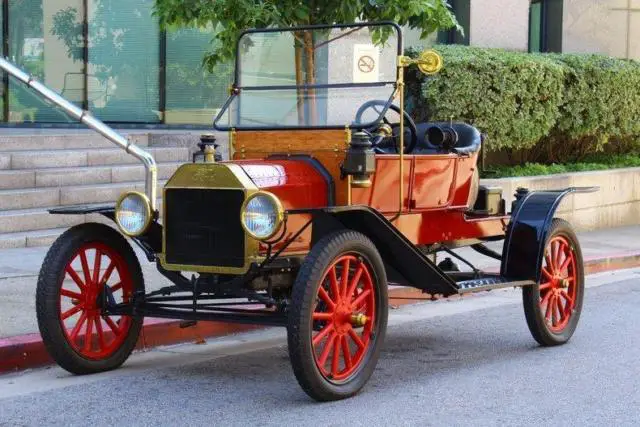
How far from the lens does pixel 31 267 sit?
10.7m

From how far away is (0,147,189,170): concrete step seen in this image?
13.3 m

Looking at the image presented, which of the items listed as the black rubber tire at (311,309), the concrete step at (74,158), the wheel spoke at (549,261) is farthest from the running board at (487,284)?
the concrete step at (74,158)

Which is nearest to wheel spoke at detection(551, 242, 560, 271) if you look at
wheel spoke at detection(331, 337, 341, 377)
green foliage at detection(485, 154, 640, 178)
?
wheel spoke at detection(331, 337, 341, 377)

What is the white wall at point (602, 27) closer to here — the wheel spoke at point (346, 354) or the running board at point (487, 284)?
the running board at point (487, 284)

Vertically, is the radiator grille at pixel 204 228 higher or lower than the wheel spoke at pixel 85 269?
higher

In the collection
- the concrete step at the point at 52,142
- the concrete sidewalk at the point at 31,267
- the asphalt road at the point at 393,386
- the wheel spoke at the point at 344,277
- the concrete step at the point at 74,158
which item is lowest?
the asphalt road at the point at 393,386

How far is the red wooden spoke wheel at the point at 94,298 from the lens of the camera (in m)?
7.17

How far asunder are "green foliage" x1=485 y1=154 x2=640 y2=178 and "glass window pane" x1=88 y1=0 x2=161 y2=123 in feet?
15.8

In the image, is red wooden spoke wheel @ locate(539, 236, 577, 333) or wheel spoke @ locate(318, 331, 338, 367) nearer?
wheel spoke @ locate(318, 331, 338, 367)

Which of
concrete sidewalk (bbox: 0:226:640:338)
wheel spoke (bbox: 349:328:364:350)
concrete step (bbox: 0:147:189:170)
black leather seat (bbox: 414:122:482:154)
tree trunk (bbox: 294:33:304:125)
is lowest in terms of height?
concrete sidewalk (bbox: 0:226:640:338)

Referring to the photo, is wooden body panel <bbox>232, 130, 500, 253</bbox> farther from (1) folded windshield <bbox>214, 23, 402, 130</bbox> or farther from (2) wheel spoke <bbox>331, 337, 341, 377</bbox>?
(2) wheel spoke <bbox>331, 337, 341, 377</bbox>

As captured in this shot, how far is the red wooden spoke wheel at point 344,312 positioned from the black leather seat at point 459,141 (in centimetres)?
168

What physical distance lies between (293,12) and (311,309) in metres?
4.75

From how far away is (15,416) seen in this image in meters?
6.33
